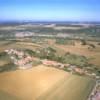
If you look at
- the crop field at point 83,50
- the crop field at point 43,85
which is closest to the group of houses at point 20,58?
the crop field at point 43,85

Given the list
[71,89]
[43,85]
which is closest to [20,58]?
[43,85]

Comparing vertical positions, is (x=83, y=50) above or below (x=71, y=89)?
above

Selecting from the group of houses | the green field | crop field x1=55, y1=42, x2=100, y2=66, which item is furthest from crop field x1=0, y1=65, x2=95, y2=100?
crop field x1=55, y1=42, x2=100, y2=66

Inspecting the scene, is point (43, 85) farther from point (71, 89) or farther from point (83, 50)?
point (83, 50)

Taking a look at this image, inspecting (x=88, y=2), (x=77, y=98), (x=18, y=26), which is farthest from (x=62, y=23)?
(x=77, y=98)

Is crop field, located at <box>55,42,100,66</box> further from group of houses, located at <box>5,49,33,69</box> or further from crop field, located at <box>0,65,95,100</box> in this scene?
group of houses, located at <box>5,49,33,69</box>

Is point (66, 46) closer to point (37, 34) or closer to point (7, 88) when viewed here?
point (37, 34)

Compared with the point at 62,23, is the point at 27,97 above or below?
below

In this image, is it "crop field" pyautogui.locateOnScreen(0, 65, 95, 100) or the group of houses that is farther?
the group of houses
